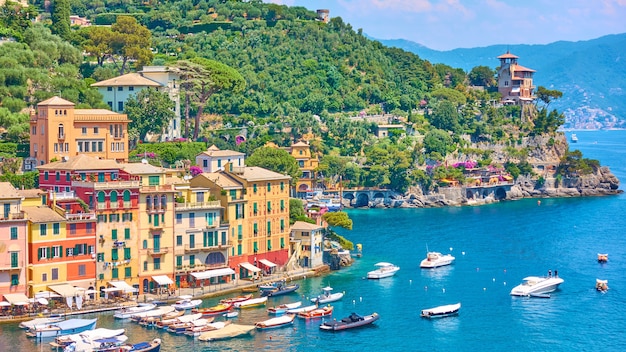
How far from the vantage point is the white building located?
12706 centimetres

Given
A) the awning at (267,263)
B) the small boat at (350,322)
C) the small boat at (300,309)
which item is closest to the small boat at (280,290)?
the small boat at (300,309)

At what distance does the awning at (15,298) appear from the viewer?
267 ft

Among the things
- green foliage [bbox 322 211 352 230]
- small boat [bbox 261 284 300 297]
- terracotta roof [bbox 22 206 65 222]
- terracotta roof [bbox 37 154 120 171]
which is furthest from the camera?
green foliage [bbox 322 211 352 230]

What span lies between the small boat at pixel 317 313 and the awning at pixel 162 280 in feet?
34.7

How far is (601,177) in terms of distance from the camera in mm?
178125

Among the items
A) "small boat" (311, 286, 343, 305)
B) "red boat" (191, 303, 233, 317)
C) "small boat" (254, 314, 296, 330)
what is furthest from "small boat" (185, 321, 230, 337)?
"small boat" (311, 286, 343, 305)

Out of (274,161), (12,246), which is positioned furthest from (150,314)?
(274,161)

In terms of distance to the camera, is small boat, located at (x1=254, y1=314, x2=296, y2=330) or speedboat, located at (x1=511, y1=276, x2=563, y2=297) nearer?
small boat, located at (x1=254, y1=314, x2=296, y2=330)

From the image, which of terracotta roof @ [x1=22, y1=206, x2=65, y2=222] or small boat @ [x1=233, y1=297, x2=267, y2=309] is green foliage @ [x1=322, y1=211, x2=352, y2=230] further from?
terracotta roof @ [x1=22, y1=206, x2=65, y2=222]

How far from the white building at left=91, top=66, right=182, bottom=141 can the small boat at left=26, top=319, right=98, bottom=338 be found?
5160 centimetres

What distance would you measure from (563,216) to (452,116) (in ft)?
125

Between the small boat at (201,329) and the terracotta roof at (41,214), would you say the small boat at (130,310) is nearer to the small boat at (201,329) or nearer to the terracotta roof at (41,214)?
the small boat at (201,329)

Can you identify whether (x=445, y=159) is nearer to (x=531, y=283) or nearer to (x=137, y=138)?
(x=137, y=138)

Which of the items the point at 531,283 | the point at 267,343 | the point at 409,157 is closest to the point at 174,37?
the point at 409,157
